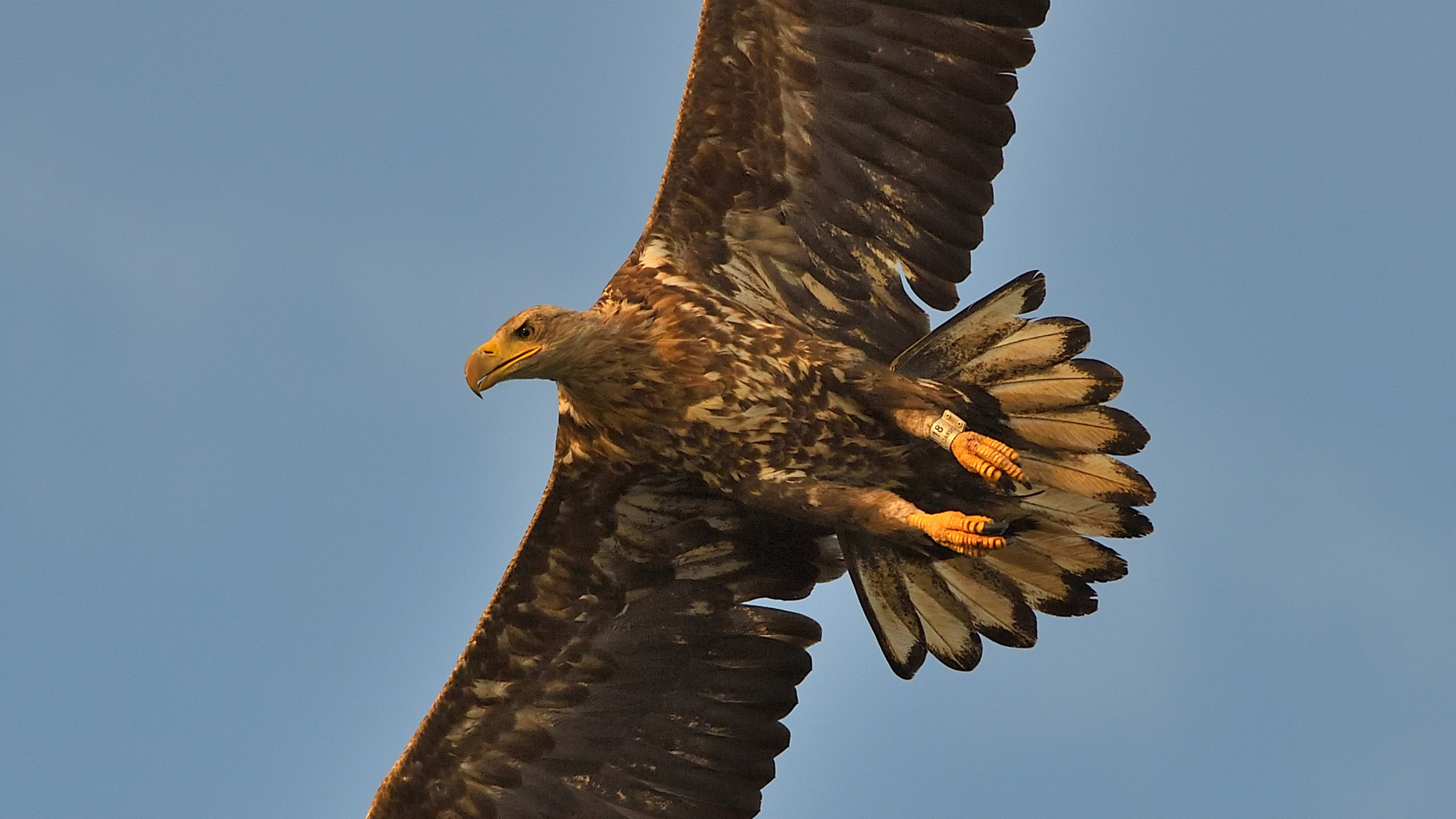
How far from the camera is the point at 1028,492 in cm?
1024

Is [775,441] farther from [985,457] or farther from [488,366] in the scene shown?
[488,366]

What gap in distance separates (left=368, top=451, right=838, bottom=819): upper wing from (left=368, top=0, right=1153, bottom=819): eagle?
2cm

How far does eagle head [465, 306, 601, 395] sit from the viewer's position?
33.3 ft

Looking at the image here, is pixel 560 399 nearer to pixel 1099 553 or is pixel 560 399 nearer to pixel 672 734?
pixel 672 734

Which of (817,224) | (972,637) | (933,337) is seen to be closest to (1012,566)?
(972,637)

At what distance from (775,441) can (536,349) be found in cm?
127

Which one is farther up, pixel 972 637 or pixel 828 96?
pixel 828 96

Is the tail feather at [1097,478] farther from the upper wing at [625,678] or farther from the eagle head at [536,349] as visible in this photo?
the eagle head at [536,349]

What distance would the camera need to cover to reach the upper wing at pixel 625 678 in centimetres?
1120

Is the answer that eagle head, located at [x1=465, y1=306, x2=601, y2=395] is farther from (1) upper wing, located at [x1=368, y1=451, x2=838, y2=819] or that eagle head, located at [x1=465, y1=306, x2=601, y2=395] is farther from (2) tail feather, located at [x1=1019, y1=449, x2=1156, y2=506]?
(2) tail feather, located at [x1=1019, y1=449, x2=1156, y2=506]

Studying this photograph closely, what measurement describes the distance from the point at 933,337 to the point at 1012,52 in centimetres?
152

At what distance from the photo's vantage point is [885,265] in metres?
10.8

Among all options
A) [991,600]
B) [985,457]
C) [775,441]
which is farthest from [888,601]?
[985,457]

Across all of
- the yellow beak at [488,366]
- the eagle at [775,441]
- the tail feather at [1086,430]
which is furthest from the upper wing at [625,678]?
the tail feather at [1086,430]
